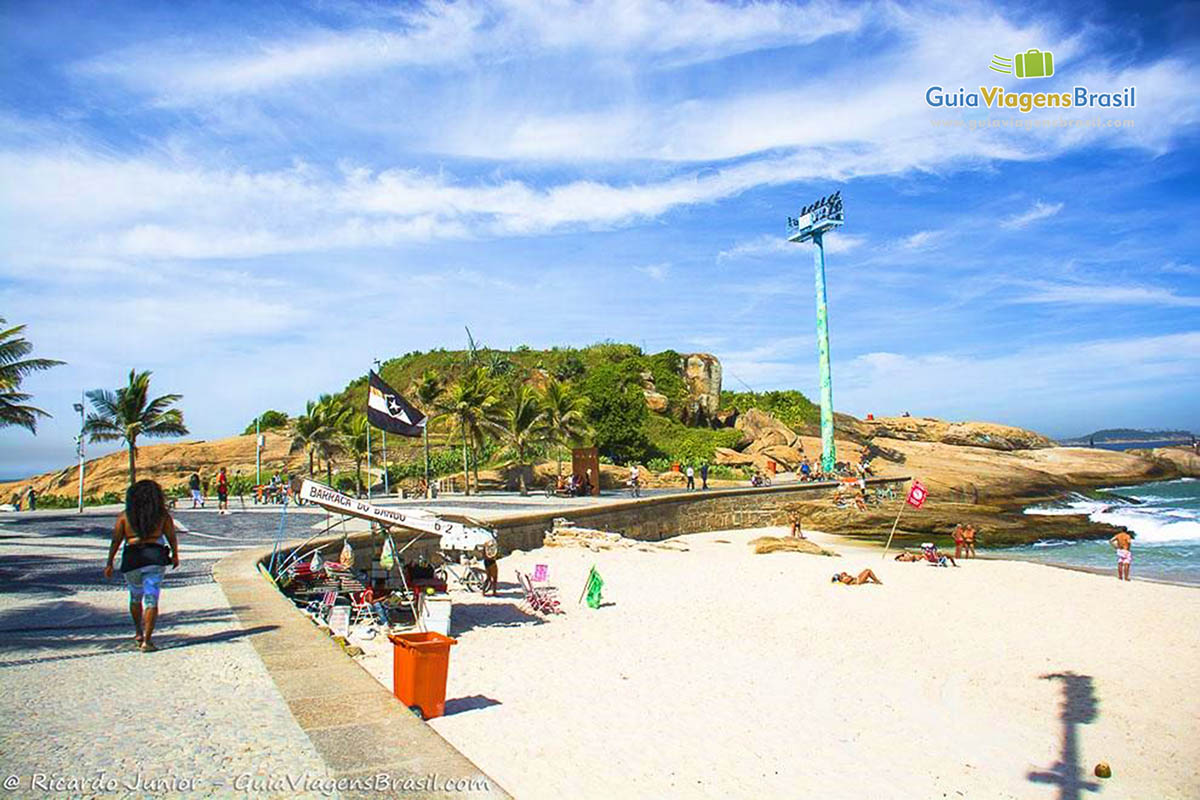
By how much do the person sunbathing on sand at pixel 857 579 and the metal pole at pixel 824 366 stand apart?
2974 cm

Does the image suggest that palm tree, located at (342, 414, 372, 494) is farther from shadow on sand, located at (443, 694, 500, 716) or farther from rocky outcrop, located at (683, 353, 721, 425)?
shadow on sand, located at (443, 694, 500, 716)

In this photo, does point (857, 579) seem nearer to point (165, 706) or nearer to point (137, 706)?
point (165, 706)

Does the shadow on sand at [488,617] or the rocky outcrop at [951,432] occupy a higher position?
the rocky outcrop at [951,432]

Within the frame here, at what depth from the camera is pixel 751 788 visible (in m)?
6.92

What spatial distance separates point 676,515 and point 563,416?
1084 cm

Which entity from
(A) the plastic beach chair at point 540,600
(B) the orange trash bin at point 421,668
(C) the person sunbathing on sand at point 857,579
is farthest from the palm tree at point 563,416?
Answer: (B) the orange trash bin at point 421,668

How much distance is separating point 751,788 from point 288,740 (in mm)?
4104

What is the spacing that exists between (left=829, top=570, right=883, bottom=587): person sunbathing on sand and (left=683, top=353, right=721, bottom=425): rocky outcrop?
42380 millimetres

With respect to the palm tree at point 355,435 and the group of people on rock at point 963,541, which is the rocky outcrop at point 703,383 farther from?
the group of people on rock at point 963,541

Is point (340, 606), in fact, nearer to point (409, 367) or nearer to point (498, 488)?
point (498, 488)

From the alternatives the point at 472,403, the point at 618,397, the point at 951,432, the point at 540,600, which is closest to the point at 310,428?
the point at 472,403

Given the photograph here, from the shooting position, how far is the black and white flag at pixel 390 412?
1550 centimetres

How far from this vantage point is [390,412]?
1584cm

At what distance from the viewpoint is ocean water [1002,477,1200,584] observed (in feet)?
79.3
